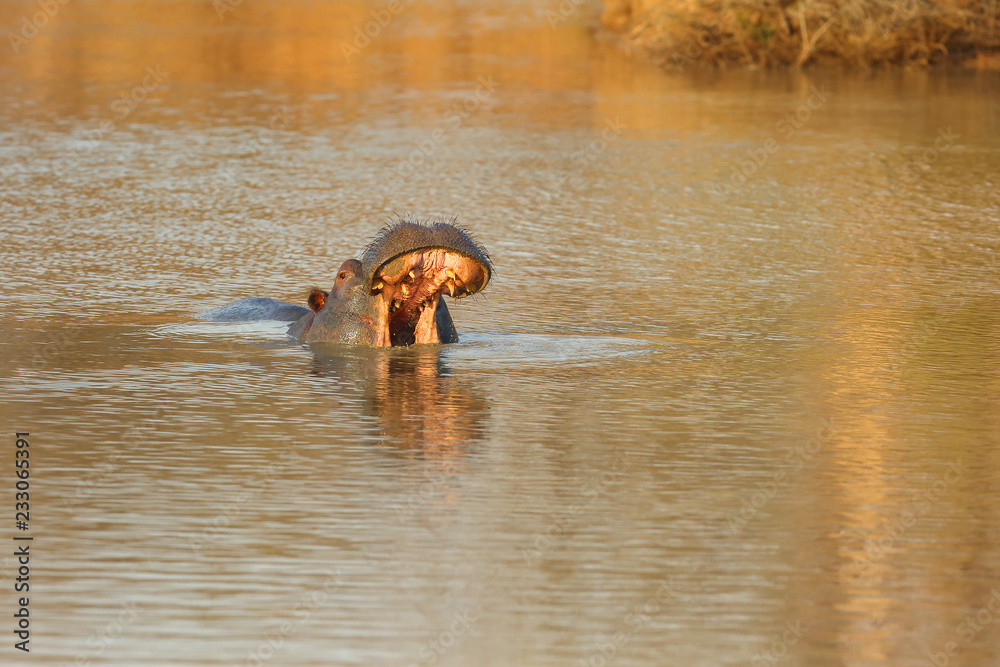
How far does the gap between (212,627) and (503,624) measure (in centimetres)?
85

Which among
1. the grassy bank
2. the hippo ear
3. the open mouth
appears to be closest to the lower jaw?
the open mouth

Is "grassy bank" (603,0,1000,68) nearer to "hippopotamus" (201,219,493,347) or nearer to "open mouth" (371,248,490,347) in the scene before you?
"hippopotamus" (201,219,493,347)

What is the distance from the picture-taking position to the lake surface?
5.60m

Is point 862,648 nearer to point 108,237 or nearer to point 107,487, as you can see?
point 107,487

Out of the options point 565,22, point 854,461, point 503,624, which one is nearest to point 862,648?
point 503,624

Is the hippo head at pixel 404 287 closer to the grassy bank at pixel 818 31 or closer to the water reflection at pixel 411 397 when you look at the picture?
the water reflection at pixel 411 397

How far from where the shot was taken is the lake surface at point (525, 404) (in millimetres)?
5602

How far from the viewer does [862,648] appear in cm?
534

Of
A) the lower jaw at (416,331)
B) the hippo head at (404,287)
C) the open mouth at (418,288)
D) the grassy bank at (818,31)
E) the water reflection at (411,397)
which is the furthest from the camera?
the grassy bank at (818,31)

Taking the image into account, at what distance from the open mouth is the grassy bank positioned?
17.6 m

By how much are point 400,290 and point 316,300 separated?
2.15 feet

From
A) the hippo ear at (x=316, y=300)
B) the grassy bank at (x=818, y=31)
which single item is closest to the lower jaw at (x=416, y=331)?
the hippo ear at (x=316, y=300)

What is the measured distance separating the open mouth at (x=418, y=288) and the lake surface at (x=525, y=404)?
0.24 meters

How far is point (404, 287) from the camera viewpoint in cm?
941
